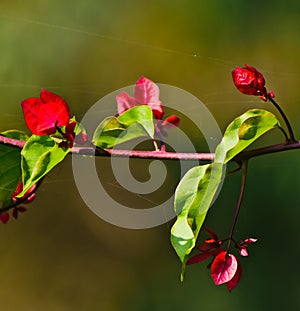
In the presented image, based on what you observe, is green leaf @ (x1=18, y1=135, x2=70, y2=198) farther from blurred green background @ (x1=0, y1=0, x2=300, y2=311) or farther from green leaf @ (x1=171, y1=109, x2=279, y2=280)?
blurred green background @ (x1=0, y1=0, x2=300, y2=311)

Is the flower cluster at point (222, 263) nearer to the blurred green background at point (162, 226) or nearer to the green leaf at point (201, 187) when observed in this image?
the green leaf at point (201, 187)

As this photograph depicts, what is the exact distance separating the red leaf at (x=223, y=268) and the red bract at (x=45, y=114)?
20cm

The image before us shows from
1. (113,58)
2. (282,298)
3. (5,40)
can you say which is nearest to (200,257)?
(282,298)

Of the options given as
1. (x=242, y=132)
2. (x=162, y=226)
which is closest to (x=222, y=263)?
(x=242, y=132)

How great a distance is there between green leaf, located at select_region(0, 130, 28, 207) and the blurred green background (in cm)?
115

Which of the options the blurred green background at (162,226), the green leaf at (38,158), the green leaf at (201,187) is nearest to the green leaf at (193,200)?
the green leaf at (201,187)

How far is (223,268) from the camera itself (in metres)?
0.64

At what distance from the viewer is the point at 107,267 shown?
1990mm

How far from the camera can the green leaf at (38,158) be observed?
58 centimetres

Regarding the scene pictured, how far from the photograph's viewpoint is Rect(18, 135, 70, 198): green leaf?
1.90 feet

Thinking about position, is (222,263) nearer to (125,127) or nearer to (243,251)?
(243,251)

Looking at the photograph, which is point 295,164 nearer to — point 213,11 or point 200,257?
point 213,11

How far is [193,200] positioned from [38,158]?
14cm

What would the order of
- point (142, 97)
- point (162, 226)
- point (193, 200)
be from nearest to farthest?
point (193, 200) → point (142, 97) → point (162, 226)
